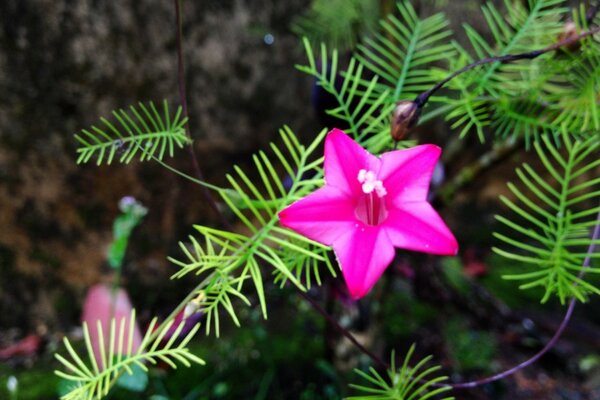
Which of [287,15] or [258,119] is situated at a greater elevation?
[287,15]

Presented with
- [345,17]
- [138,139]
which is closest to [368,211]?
[138,139]

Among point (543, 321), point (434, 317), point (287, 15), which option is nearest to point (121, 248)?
point (287, 15)

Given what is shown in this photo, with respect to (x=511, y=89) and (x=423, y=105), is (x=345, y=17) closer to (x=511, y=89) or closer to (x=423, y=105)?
(x=511, y=89)

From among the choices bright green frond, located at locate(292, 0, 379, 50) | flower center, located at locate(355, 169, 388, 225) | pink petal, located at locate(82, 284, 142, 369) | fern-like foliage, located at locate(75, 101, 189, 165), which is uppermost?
bright green frond, located at locate(292, 0, 379, 50)

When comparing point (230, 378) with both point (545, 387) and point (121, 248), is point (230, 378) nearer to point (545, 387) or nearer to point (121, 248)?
point (121, 248)

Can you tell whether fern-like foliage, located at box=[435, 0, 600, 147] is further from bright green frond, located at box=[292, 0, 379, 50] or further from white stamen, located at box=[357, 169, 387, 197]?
bright green frond, located at box=[292, 0, 379, 50]

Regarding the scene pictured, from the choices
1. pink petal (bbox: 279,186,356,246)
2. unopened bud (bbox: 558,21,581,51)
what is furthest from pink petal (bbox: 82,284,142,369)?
unopened bud (bbox: 558,21,581,51)
